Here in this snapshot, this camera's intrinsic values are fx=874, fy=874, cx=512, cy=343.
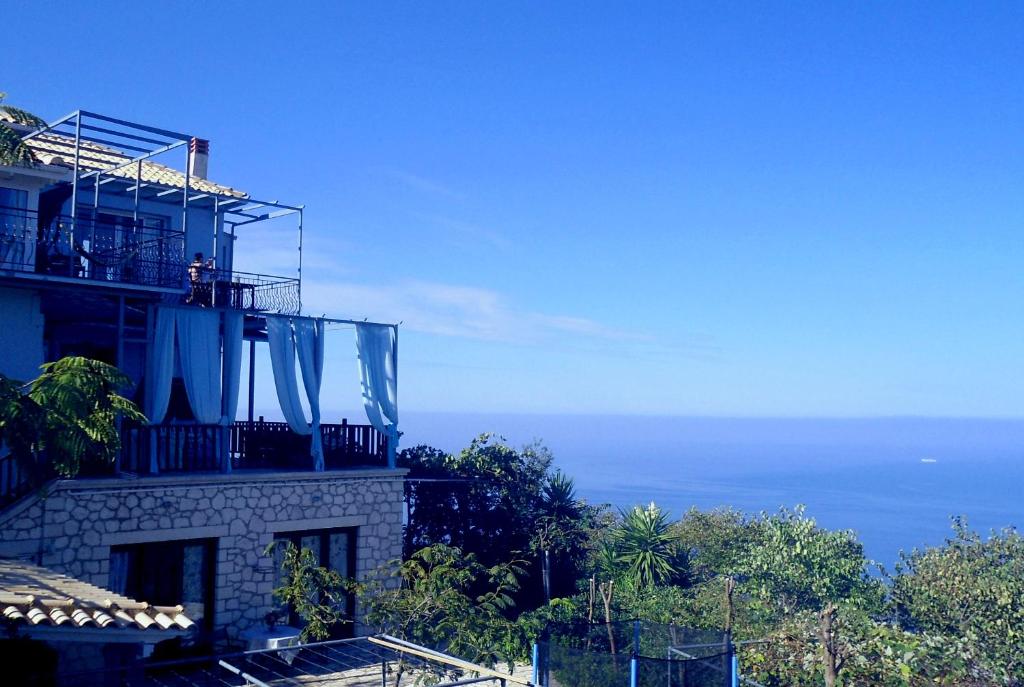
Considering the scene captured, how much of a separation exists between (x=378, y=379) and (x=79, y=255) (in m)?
5.94

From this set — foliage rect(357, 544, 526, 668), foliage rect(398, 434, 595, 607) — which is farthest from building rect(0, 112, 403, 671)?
foliage rect(398, 434, 595, 607)

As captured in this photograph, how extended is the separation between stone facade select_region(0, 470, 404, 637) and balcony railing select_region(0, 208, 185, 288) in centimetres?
354

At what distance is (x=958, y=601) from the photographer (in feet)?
62.0

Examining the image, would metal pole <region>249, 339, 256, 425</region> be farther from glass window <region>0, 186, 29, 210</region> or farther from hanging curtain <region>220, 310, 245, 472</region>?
glass window <region>0, 186, 29, 210</region>

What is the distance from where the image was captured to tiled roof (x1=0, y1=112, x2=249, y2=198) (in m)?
16.2

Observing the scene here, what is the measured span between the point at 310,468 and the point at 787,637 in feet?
29.6

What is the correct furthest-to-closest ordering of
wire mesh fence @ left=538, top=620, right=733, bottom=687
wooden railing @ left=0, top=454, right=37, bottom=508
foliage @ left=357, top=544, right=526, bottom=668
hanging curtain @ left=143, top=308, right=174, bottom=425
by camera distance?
hanging curtain @ left=143, top=308, right=174, bottom=425 → foliage @ left=357, top=544, right=526, bottom=668 → wooden railing @ left=0, top=454, right=37, bottom=508 → wire mesh fence @ left=538, top=620, right=733, bottom=687

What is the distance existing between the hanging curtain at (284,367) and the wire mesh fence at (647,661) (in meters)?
6.12

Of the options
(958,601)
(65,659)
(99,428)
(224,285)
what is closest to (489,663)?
(65,659)

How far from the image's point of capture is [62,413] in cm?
920

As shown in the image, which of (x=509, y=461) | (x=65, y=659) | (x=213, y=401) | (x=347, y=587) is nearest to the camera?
(x=65, y=659)

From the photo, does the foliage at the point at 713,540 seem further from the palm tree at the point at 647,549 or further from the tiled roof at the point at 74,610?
the tiled roof at the point at 74,610

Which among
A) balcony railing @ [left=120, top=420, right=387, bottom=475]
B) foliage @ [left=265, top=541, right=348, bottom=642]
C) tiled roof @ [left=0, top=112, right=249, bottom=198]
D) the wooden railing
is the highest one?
tiled roof @ [left=0, top=112, right=249, bottom=198]

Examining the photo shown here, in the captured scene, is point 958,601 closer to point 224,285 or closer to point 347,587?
point 347,587
